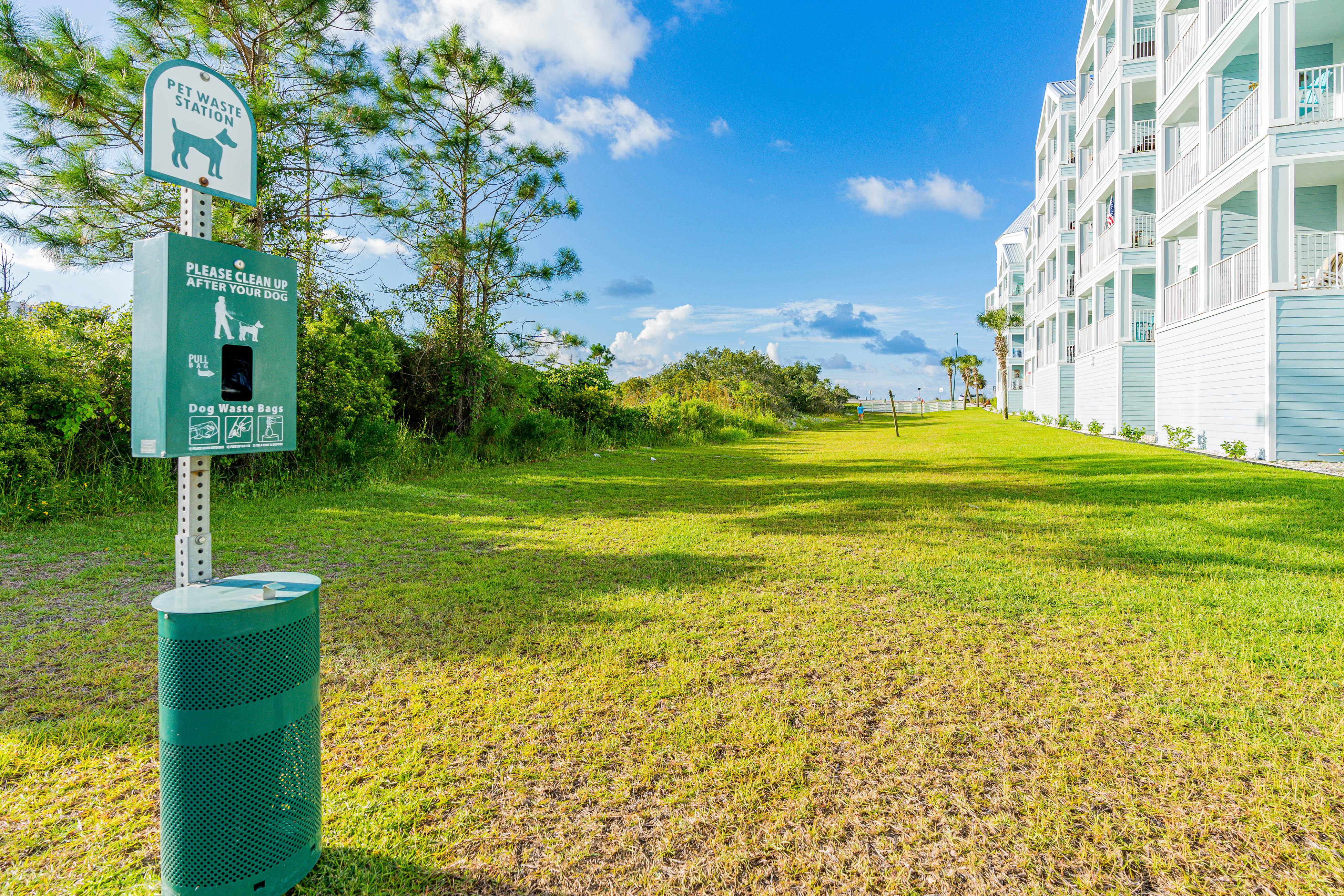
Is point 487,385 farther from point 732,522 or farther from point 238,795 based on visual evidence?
point 238,795

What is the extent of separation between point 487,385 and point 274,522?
683 cm

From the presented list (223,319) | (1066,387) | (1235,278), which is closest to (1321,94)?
(1235,278)

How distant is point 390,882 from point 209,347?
168cm

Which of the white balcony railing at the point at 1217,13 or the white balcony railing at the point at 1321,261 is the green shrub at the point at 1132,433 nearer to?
the white balcony railing at the point at 1321,261

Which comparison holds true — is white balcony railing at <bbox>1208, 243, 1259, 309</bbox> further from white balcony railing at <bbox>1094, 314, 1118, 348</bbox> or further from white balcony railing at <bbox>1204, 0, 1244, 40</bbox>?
white balcony railing at <bbox>1094, 314, 1118, 348</bbox>

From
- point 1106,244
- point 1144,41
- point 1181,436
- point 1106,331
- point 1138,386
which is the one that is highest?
point 1144,41

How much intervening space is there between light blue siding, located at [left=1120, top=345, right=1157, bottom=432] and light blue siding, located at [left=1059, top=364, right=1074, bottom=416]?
376 inches

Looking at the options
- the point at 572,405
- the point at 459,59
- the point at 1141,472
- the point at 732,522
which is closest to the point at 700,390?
the point at 572,405

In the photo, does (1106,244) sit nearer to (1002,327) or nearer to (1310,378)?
(1310,378)

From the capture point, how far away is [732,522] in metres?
7.29

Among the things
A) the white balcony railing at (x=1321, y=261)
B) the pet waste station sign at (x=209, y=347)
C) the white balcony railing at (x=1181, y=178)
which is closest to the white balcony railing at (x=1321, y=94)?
the white balcony railing at (x=1181, y=178)

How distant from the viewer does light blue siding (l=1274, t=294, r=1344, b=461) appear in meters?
10.9

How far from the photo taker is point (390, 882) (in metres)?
1.94

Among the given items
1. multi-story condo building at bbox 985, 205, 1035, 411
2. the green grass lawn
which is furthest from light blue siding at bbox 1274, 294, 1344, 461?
multi-story condo building at bbox 985, 205, 1035, 411
